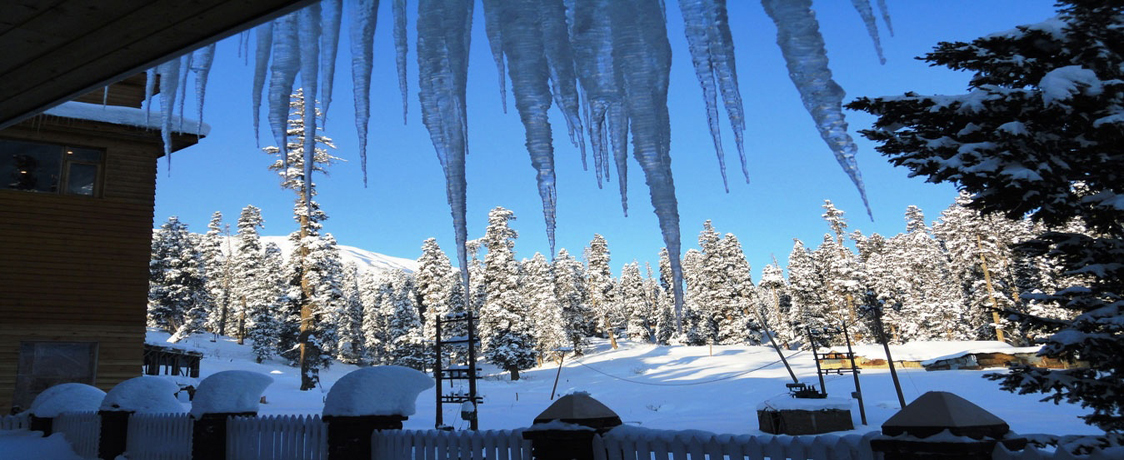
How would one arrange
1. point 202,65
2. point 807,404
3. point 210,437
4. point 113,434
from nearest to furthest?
1. point 202,65
2. point 210,437
3. point 113,434
4. point 807,404

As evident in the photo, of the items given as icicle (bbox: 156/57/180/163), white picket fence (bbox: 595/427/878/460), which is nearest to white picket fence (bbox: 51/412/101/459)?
icicle (bbox: 156/57/180/163)

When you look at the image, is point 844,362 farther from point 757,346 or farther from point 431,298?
point 431,298

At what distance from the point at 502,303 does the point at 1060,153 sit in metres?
44.6

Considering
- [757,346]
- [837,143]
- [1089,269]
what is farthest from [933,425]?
[757,346]

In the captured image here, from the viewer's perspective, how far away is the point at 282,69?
3650mm

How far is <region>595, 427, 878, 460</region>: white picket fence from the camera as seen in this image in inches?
175

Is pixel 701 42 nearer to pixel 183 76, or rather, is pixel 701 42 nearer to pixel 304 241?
pixel 183 76

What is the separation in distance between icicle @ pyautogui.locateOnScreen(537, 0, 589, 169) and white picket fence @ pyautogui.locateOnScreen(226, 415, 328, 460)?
249 inches

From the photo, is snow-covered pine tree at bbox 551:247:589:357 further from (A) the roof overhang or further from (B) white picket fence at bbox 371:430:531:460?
(A) the roof overhang

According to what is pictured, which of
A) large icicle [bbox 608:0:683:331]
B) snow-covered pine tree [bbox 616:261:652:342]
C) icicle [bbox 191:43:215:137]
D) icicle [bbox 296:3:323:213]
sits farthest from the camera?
snow-covered pine tree [bbox 616:261:652:342]

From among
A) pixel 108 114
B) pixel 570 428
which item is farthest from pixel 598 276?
pixel 570 428

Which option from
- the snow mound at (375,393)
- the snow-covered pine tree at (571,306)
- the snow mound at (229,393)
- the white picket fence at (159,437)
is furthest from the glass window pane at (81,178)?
the snow-covered pine tree at (571,306)

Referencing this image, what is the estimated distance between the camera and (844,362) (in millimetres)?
46594

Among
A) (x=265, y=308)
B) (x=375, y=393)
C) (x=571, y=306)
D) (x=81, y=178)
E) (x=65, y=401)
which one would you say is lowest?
(x=65, y=401)
